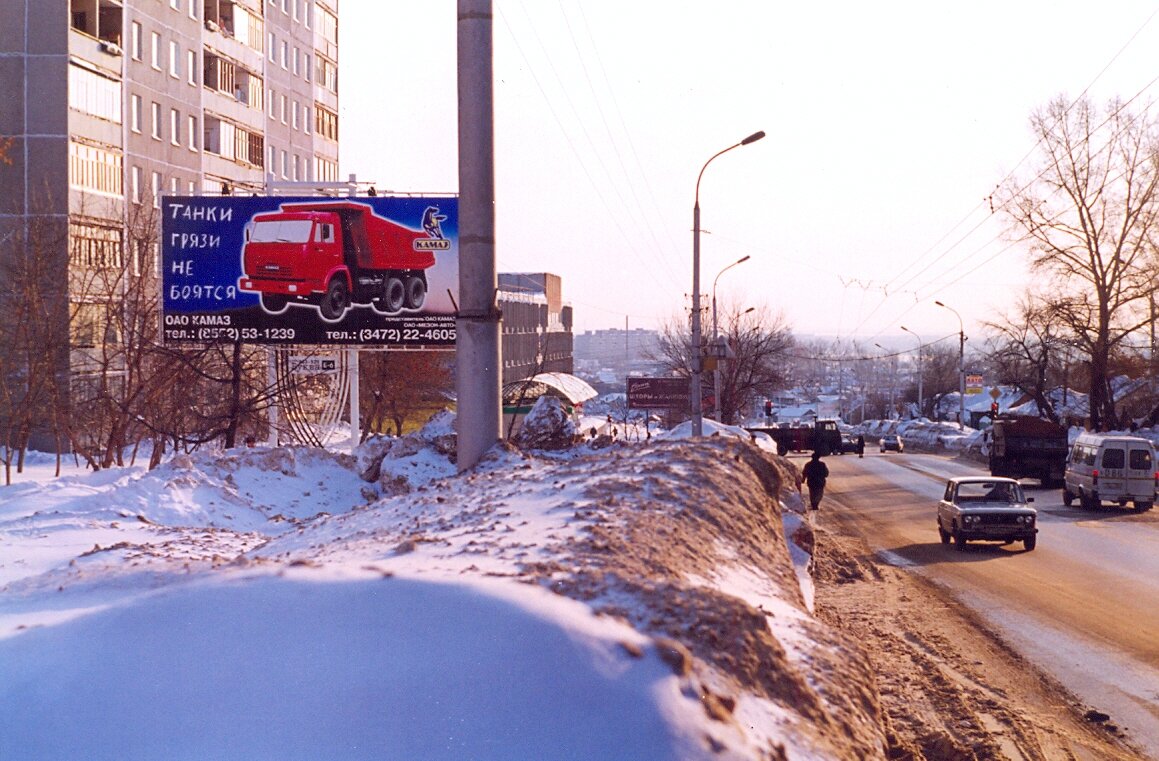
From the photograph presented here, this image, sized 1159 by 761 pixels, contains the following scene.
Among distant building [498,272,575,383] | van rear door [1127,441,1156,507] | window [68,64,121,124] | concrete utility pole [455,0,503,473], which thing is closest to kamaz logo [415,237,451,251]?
concrete utility pole [455,0,503,473]

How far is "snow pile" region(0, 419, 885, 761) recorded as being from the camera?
9.64 feet

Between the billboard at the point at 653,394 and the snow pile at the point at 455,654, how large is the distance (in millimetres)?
34548

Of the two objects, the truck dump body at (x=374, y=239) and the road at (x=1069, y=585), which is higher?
the truck dump body at (x=374, y=239)

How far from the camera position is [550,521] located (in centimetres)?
536

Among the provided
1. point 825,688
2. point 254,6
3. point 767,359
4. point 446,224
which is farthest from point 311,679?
point 767,359

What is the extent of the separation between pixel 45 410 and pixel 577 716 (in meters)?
28.5

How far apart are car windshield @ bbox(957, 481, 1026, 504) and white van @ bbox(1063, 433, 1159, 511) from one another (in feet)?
33.2

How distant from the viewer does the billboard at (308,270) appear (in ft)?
76.2

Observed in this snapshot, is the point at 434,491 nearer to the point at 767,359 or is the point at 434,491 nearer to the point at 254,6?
the point at 254,6

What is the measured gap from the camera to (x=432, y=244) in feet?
74.4

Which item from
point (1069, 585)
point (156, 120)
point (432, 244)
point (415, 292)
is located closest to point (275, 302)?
point (415, 292)

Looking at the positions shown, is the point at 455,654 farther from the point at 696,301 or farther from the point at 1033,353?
the point at 1033,353

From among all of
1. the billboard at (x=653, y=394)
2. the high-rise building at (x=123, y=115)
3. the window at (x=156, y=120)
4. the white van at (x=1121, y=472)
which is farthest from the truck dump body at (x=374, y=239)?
the window at (x=156, y=120)

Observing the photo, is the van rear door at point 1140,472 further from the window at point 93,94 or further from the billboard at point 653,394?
the window at point 93,94
